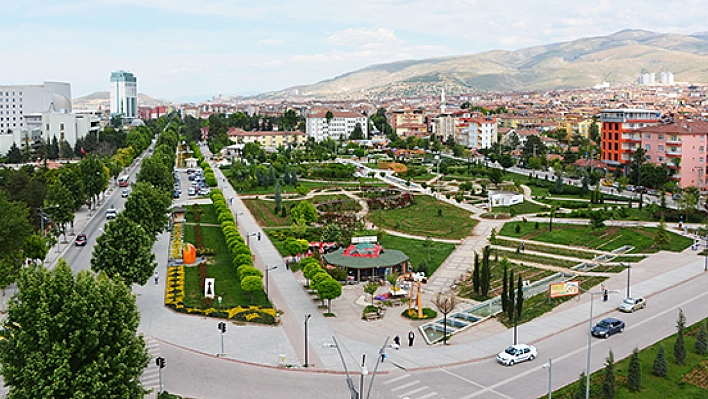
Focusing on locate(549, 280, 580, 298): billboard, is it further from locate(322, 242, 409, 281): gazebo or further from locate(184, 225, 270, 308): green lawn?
locate(184, 225, 270, 308): green lawn


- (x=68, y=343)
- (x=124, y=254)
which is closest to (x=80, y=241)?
(x=124, y=254)

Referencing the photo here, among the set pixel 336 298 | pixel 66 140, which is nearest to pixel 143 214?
pixel 336 298

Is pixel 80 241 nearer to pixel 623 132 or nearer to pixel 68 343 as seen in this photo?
pixel 68 343

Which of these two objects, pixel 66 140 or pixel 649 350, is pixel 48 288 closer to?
pixel 649 350

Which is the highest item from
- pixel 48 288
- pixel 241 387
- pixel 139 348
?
pixel 48 288

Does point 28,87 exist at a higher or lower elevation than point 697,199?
higher

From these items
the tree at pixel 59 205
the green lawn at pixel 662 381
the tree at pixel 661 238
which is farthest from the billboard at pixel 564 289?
the tree at pixel 59 205
